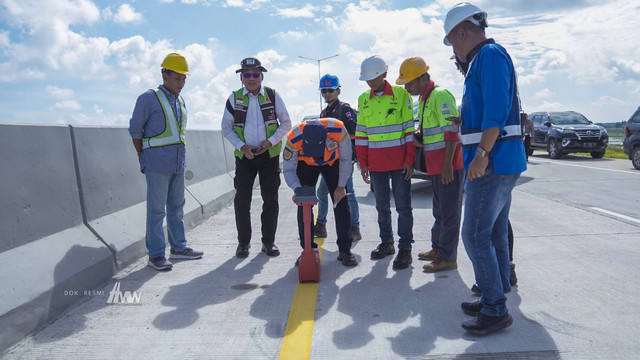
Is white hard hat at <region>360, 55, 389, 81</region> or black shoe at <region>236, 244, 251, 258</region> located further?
black shoe at <region>236, 244, 251, 258</region>

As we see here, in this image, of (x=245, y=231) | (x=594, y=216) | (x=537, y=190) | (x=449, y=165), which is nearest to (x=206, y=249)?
(x=245, y=231)

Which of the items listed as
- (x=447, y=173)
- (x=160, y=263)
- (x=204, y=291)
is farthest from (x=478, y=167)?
(x=160, y=263)

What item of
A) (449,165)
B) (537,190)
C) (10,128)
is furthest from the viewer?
(537,190)

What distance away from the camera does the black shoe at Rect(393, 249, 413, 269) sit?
4.81 meters

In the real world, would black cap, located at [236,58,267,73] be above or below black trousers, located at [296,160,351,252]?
above

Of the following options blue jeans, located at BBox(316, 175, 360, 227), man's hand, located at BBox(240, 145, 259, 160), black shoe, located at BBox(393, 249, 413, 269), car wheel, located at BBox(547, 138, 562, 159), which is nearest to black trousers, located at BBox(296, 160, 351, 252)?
black shoe, located at BBox(393, 249, 413, 269)

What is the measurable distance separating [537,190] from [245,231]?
21.3 ft

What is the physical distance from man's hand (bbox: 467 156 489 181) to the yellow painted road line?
58.5 inches

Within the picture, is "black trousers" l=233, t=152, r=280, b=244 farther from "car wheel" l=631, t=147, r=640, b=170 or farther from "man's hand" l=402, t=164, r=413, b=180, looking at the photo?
"car wheel" l=631, t=147, r=640, b=170

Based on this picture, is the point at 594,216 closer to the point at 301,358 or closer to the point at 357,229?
the point at 357,229

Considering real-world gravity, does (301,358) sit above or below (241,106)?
below

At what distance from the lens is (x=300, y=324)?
347cm

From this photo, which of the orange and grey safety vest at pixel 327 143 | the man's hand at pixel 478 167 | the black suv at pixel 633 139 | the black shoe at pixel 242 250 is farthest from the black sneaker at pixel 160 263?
the black suv at pixel 633 139

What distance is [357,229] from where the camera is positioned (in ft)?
20.1
